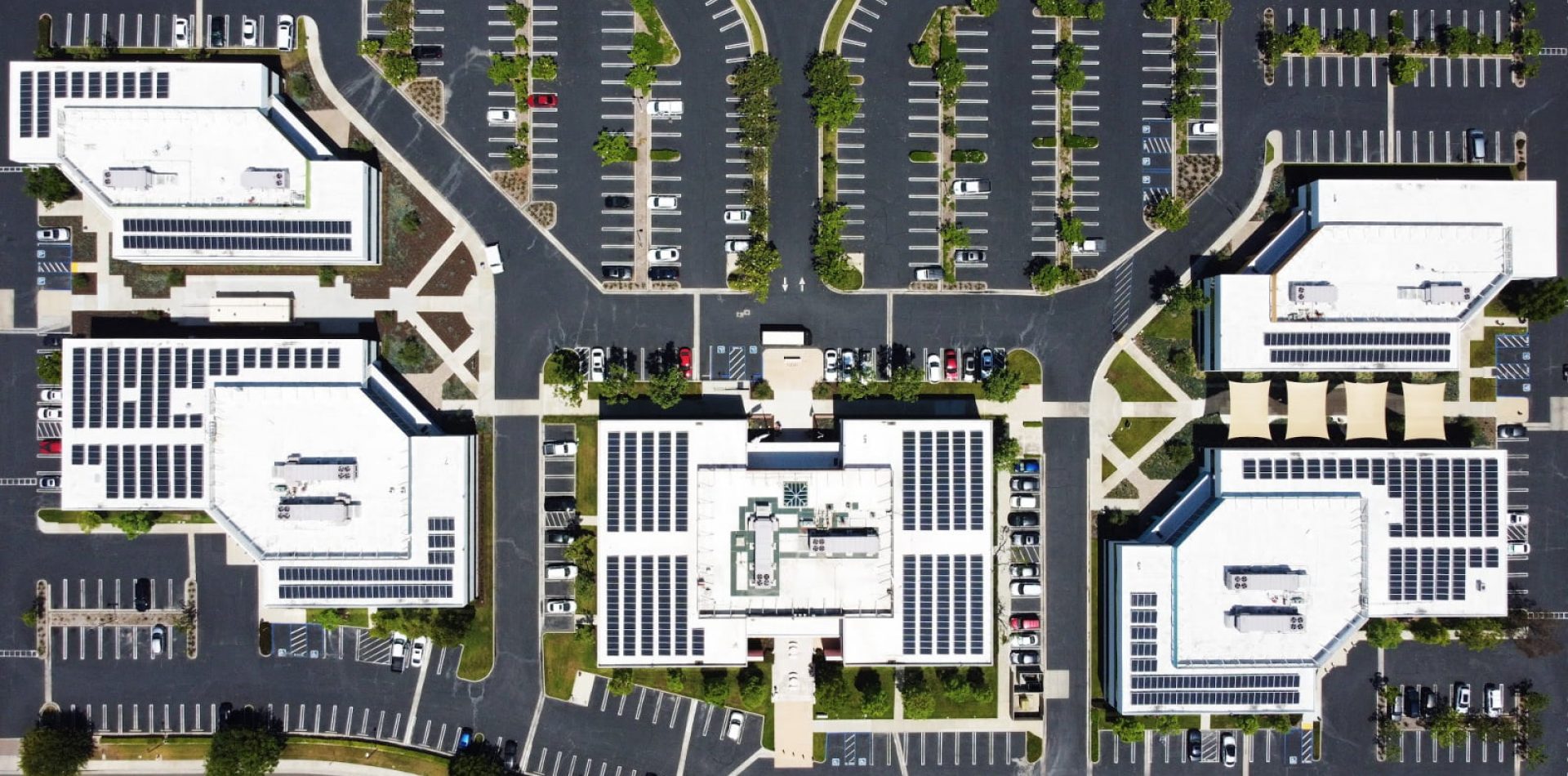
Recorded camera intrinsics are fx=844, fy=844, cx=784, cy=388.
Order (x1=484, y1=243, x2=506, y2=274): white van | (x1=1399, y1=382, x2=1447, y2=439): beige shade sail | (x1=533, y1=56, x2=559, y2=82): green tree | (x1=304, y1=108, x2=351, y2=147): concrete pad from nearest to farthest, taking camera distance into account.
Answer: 1. (x1=533, y1=56, x2=559, y2=82): green tree
2. (x1=484, y1=243, x2=506, y2=274): white van
3. (x1=304, y1=108, x2=351, y2=147): concrete pad
4. (x1=1399, y1=382, x2=1447, y2=439): beige shade sail

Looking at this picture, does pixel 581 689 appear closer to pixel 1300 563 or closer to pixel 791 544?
pixel 791 544

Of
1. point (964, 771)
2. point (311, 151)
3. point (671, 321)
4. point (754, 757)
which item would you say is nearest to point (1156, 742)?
point (964, 771)

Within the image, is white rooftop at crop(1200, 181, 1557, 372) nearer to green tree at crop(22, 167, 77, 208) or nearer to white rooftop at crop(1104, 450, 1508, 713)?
white rooftop at crop(1104, 450, 1508, 713)

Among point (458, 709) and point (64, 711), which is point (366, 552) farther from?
point (64, 711)

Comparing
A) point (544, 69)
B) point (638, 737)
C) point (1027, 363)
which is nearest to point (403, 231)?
point (544, 69)

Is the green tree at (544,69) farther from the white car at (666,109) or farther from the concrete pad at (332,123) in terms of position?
the concrete pad at (332,123)

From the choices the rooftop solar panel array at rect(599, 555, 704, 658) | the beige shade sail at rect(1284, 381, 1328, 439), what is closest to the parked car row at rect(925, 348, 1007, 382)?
the beige shade sail at rect(1284, 381, 1328, 439)
